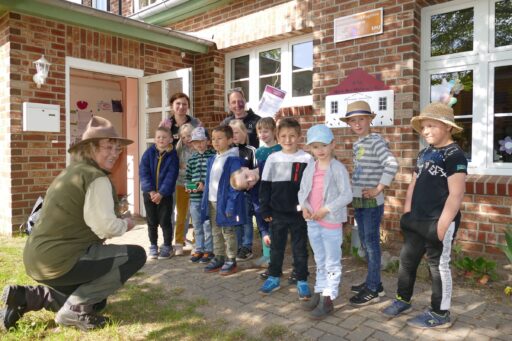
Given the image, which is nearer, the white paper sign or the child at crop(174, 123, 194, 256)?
the child at crop(174, 123, 194, 256)

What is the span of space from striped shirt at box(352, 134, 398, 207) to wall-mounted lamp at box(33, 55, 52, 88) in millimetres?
4390

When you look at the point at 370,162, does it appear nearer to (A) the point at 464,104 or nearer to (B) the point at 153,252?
(A) the point at 464,104

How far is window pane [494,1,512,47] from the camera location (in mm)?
4336

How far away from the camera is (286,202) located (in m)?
3.38

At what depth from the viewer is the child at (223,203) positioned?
3.96 m

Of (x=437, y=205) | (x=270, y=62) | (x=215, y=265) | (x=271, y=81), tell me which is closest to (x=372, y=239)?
(x=437, y=205)

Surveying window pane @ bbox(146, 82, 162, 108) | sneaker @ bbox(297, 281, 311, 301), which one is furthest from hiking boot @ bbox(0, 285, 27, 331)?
window pane @ bbox(146, 82, 162, 108)

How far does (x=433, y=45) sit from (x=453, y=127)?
2.45 metres

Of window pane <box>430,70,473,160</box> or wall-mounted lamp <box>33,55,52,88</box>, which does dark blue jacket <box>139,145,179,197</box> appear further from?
window pane <box>430,70,473,160</box>

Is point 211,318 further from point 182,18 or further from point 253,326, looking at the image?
point 182,18

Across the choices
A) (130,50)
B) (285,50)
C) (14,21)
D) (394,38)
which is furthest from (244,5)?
(14,21)

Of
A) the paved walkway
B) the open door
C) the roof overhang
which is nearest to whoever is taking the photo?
the paved walkway

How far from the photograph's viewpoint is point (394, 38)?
4754mm

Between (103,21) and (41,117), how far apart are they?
1639 millimetres
